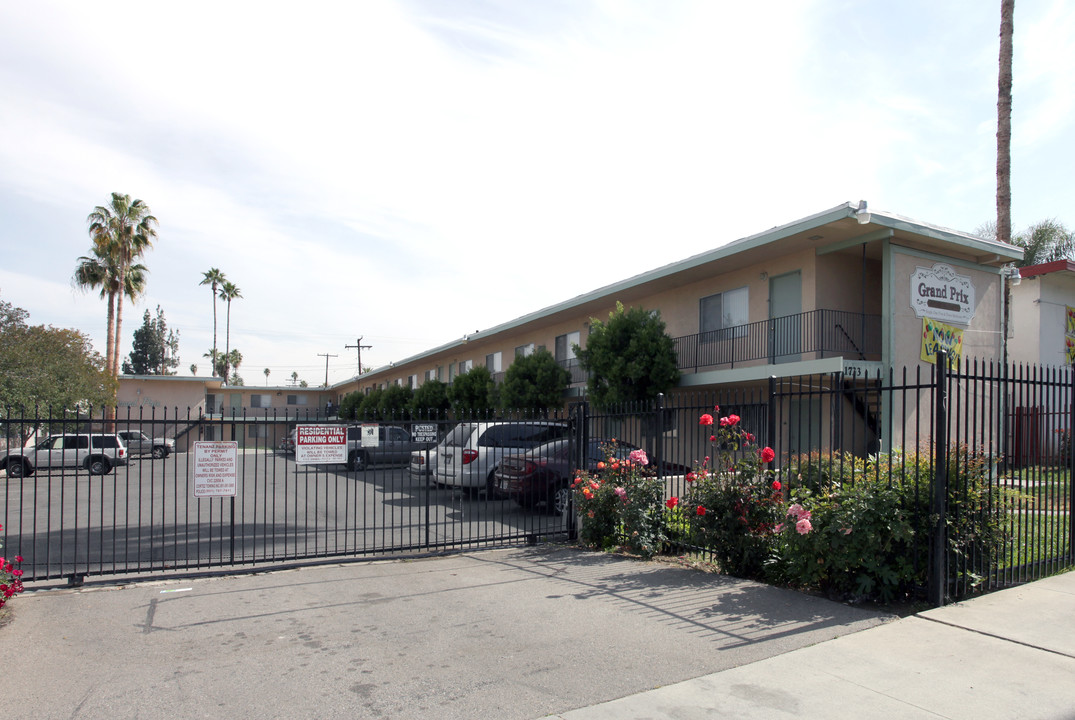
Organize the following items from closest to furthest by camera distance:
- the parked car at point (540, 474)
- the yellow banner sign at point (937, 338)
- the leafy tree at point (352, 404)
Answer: the parked car at point (540, 474) → the yellow banner sign at point (937, 338) → the leafy tree at point (352, 404)

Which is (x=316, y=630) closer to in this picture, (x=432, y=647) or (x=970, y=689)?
(x=432, y=647)

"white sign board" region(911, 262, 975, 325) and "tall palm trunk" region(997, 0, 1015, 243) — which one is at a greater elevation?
"tall palm trunk" region(997, 0, 1015, 243)

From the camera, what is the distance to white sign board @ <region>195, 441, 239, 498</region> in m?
8.42

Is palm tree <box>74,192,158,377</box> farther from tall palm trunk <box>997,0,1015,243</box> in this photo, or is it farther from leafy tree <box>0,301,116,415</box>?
tall palm trunk <box>997,0,1015,243</box>

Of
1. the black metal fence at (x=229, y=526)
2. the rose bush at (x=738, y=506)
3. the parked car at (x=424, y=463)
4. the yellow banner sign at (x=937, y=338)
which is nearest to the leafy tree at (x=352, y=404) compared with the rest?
the black metal fence at (x=229, y=526)

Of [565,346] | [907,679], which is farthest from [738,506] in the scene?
[565,346]

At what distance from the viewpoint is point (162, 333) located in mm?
91125

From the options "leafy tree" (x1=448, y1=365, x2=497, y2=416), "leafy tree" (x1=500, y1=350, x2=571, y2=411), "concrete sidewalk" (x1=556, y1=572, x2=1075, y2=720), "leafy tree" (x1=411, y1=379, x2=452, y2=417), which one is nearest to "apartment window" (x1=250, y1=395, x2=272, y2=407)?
"leafy tree" (x1=411, y1=379, x2=452, y2=417)

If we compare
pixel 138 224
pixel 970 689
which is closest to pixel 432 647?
pixel 970 689

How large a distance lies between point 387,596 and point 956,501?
18.0 ft

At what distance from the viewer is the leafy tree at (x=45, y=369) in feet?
74.3

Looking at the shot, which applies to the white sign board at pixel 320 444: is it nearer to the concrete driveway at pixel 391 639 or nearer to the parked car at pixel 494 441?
the concrete driveway at pixel 391 639

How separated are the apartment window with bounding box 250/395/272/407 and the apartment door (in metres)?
52.9

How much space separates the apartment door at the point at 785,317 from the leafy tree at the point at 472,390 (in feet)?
44.4
